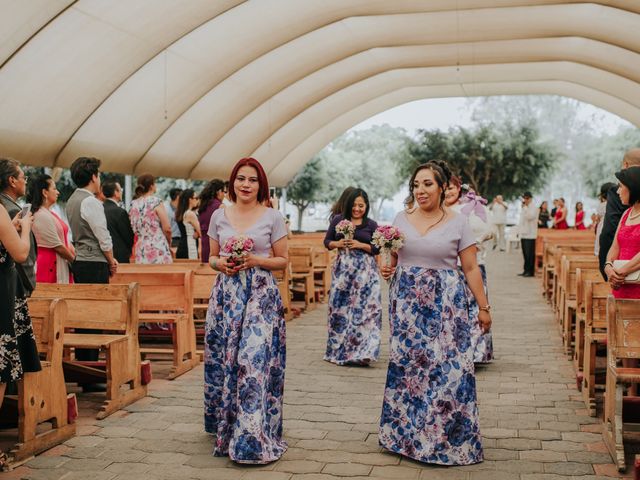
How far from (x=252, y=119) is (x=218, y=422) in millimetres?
20409

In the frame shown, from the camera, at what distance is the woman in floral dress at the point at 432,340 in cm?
→ 537

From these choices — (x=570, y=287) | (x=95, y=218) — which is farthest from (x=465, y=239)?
(x=570, y=287)

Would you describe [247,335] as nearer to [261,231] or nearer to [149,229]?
[261,231]

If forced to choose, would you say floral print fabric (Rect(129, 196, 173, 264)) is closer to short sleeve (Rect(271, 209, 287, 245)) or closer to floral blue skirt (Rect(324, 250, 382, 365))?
floral blue skirt (Rect(324, 250, 382, 365))

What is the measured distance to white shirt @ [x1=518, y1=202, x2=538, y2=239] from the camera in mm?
18016

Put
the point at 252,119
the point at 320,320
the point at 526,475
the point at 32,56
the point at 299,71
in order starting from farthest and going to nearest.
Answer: the point at 252,119, the point at 299,71, the point at 32,56, the point at 320,320, the point at 526,475

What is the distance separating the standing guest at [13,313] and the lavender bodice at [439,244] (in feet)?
8.02

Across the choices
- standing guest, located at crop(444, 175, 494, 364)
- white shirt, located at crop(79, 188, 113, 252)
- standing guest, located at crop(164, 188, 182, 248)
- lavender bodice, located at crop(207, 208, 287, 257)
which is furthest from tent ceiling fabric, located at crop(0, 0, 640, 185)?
lavender bodice, located at crop(207, 208, 287, 257)

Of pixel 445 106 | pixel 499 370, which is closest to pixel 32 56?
pixel 499 370

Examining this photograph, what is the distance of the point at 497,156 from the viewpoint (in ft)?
124

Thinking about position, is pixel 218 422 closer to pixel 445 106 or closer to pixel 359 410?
pixel 359 410

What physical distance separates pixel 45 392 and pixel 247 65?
614 inches

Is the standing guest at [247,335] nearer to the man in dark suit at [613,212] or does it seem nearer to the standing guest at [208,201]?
the man in dark suit at [613,212]

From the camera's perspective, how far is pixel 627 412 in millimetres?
6047
